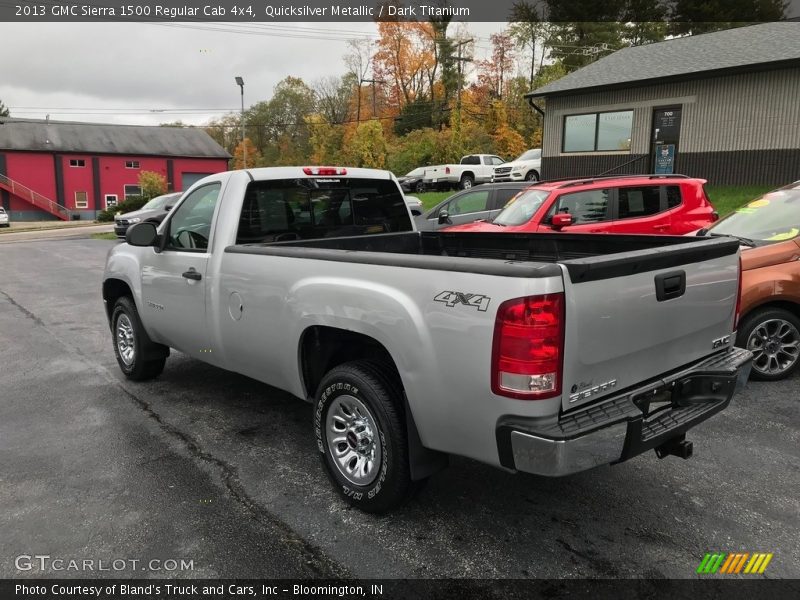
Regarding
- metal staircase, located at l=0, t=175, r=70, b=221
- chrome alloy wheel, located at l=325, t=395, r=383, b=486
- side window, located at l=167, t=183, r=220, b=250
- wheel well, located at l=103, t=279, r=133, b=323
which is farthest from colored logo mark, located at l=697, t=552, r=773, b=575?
metal staircase, located at l=0, t=175, r=70, b=221

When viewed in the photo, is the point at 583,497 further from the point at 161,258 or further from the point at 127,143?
the point at 127,143

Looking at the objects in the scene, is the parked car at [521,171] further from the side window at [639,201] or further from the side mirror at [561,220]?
the side mirror at [561,220]

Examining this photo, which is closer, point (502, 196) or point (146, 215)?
point (502, 196)

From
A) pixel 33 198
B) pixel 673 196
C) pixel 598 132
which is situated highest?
pixel 598 132

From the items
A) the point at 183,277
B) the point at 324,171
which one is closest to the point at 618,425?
the point at 324,171

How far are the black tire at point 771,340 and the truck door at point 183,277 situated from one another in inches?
179

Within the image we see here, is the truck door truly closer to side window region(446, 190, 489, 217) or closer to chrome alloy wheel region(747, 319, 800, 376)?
chrome alloy wheel region(747, 319, 800, 376)

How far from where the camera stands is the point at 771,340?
5566 millimetres

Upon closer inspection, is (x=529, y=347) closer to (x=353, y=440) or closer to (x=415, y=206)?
(x=353, y=440)

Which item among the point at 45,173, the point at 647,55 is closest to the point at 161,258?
the point at 647,55

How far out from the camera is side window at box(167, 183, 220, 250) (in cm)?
485

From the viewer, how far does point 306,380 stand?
3.96 metres

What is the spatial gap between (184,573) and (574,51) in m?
51.4
